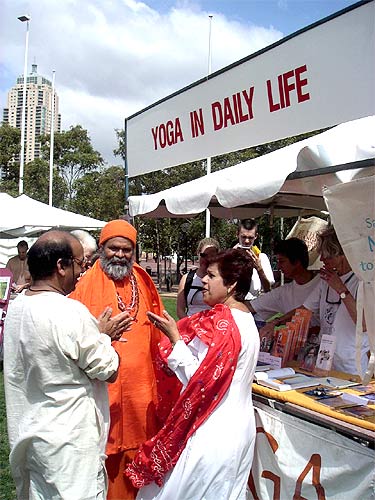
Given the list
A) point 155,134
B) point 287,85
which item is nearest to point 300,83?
point 287,85

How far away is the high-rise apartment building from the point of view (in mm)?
30875

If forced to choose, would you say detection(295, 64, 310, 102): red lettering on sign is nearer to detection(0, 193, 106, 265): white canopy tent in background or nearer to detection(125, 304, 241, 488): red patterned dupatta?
detection(125, 304, 241, 488): red patterned dupatta

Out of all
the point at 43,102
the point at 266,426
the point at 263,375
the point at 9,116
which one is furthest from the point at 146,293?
the point at 43,102

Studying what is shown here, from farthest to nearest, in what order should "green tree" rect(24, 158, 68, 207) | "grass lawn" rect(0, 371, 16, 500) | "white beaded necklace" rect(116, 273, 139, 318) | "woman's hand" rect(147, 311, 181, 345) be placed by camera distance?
"green tree" rect(24, 158, 68, 207) → "grass lawn" rect(0, 371, 16, 500) → "white beaded necklace" rect(116, 273, 139, 318) → "woman's hand" rect(147, 311, 181, 345)

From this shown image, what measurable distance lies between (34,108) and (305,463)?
1335 inches

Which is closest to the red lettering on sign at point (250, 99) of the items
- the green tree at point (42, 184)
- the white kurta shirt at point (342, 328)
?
the white kurta shirt at point (342, 328)

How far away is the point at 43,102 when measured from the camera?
33344mm

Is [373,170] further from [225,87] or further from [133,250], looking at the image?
[225,87]

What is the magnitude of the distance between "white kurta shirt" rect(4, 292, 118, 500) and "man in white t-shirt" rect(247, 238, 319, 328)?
175 cm

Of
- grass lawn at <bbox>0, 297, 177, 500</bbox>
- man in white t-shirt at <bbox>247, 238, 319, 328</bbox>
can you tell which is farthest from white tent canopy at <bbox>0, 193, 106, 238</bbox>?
man in white t-shirt at <bbox>247, 238, 319, 328</bbox>

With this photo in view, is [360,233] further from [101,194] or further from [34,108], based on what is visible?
[34,108]

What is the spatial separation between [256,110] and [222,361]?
83.6 inches

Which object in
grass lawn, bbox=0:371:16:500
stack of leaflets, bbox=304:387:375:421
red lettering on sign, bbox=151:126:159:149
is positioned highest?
red lettering on sign, bbox=151:126:159:149

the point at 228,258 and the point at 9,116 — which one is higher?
the point at 9,116
